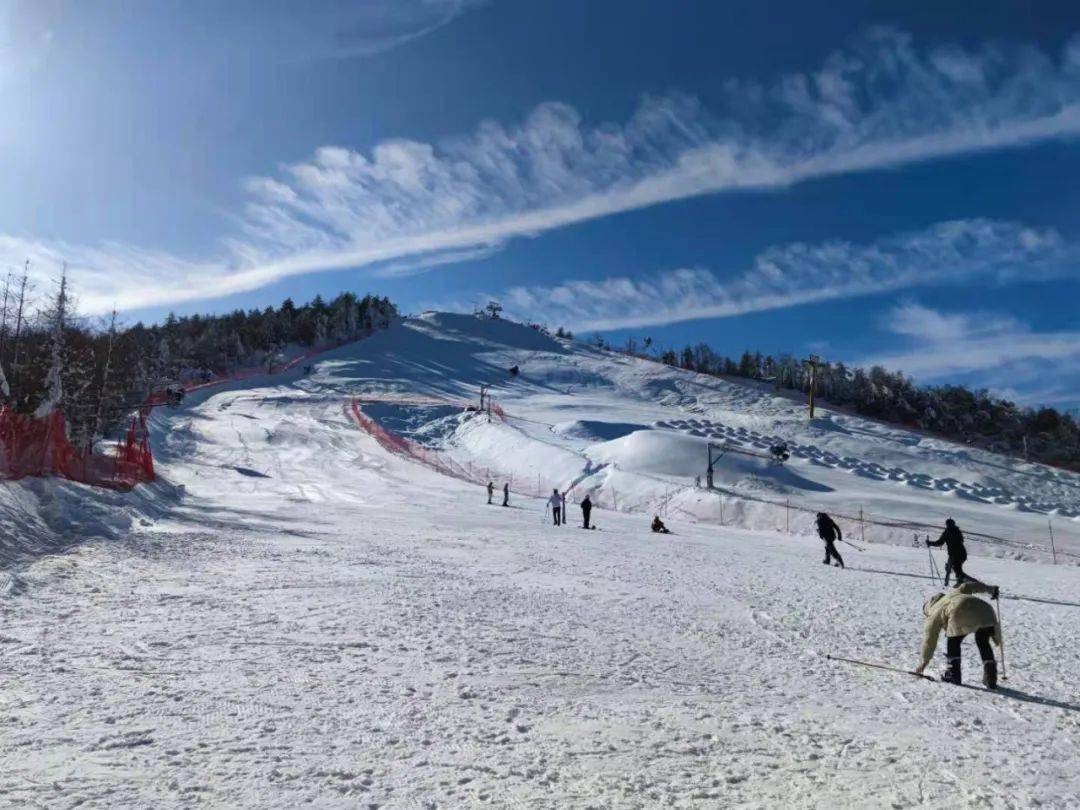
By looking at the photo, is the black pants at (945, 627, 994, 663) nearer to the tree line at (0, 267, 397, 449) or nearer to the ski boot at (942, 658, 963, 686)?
the ski boot at (942, 658, 963, 686)

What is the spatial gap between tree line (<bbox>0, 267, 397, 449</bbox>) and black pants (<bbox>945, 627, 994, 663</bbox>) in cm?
2266

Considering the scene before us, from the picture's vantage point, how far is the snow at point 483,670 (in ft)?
15.3

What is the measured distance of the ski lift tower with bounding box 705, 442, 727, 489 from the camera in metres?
35.9

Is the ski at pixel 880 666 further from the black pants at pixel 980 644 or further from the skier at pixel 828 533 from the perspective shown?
the skier at pixel 828 533

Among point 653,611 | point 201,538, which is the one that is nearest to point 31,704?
point 653,611

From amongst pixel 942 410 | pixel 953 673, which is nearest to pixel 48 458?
pixel 953 673

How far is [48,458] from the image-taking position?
55.9 feet

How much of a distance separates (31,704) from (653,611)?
7.55m

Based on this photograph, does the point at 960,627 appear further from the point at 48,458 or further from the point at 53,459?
the point at 53,459

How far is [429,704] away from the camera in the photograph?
Result: 5.95 m

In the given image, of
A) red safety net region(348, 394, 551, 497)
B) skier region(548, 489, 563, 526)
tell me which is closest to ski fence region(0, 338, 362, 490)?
skier region(548, 489, 563, 526)

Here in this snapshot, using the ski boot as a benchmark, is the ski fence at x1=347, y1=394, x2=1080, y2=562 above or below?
above

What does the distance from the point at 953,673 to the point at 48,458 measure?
18.5 meters

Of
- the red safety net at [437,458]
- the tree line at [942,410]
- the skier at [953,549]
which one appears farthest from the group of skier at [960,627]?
the tree line at [942,410]
